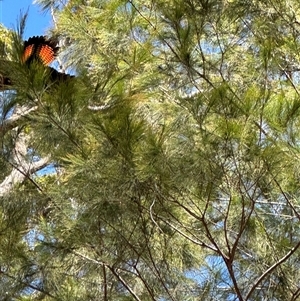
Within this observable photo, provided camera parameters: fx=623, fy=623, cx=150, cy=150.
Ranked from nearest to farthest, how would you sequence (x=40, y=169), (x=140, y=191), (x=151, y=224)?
(x=140, y=191), (x=151, y=224), (x=40, y=169)

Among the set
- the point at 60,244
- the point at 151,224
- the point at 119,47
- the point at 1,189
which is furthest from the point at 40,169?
the point at 119,47

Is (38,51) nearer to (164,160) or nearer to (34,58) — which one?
(34,58)

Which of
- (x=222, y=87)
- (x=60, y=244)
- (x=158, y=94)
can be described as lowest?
(x=60, y=244)

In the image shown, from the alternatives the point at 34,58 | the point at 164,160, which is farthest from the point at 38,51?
the point at 164,160

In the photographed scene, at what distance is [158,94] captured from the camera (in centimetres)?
212

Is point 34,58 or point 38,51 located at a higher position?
point 38,51

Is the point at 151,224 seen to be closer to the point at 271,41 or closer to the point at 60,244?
the point at 60,244

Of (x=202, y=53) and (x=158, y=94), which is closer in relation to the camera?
(x=202, y=53)

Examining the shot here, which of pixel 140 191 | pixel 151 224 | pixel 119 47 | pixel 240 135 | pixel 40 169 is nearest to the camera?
pixel 240 135

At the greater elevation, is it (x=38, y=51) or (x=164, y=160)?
(x=38, y=51)

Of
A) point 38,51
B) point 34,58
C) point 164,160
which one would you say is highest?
point 38,51

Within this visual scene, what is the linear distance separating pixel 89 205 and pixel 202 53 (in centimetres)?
→ 60

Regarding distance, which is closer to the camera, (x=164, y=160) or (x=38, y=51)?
(x=164, y=160)

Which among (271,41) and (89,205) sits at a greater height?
(271,41)
